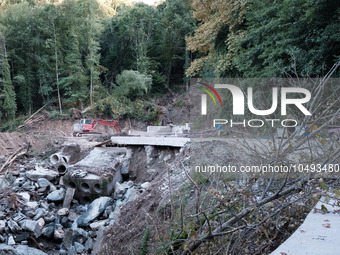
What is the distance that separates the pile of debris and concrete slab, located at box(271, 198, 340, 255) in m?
4.93

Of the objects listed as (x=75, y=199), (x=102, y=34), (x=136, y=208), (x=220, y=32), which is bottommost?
(x=75, y=199)

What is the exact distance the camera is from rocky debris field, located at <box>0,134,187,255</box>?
688cm

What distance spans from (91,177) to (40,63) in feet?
64.0

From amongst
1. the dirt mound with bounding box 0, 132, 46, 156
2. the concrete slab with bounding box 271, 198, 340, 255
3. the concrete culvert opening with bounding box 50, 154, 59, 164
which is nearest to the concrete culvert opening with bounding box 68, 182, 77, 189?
the concrete culvert opening with bounding box 50, 154, 59, 164

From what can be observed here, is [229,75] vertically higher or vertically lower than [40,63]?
lower

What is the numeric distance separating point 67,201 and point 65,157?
2.93m

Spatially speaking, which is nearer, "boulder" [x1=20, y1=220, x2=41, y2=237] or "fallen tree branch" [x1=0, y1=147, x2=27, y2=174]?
"boulder" [x1=20, y1=220, x2=41, y2=237]

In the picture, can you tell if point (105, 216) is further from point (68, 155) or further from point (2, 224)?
point (68, 155)

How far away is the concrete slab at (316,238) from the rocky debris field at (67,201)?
427 cm

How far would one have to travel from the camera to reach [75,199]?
9094 millimetres

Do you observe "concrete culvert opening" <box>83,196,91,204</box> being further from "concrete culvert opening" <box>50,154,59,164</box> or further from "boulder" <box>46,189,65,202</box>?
"concrete culvert opening" <box>50,154,59,164</box>

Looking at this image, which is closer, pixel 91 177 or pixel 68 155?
pixel 91 177

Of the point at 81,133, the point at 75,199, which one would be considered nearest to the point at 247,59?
the point at 75,199

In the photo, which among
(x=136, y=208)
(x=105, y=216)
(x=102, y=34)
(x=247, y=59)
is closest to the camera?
(x=136, y=208)
